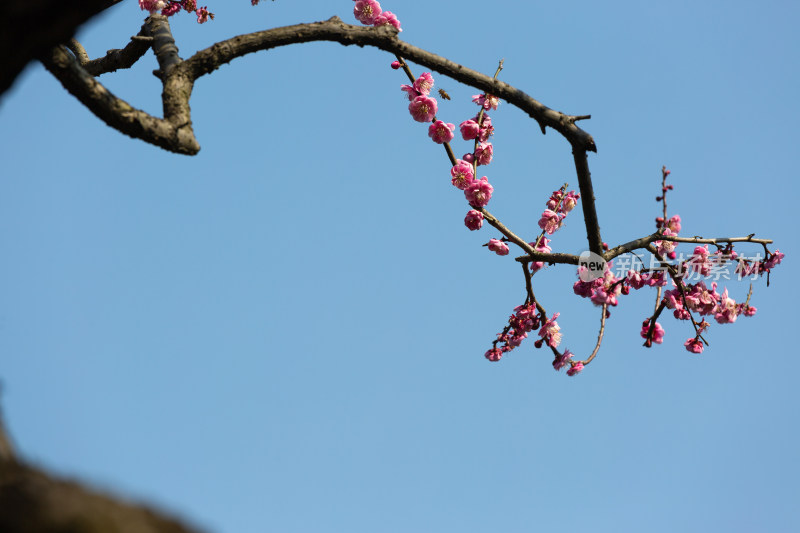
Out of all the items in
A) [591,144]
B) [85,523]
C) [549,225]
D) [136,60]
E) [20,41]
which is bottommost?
[85,523]

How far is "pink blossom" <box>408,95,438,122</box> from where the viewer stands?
18.2 feet

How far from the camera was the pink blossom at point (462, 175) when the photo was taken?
17.9ft

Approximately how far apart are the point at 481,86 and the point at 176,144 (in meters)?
1.69

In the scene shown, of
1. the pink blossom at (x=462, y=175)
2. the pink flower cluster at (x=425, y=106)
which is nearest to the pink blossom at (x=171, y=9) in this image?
the pink flower cluster at (x=425, y=106)

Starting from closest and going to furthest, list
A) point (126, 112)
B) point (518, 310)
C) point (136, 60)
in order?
point (126, 112), point (136, 60), point (518, 310)

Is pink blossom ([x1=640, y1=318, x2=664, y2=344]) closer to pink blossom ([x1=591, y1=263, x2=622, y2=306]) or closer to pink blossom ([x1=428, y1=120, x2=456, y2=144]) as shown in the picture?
pink blossom ([x1=591, y1=263, x2=622, y2=306])

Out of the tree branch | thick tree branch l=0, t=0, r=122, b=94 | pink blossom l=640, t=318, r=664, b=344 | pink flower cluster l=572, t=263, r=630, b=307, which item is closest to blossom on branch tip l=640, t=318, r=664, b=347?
pink blossom l=640, t=318, r=664, b=344

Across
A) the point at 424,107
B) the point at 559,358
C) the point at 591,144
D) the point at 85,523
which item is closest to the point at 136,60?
the point at 424,107

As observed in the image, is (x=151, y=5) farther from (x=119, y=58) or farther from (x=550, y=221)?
(x=550, y=221)

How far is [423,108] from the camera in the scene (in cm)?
557

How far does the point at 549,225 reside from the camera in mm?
6016

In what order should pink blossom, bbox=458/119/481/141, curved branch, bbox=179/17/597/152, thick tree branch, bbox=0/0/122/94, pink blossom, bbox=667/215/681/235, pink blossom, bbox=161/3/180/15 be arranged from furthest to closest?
pink blossom, bbox=667/215/681/235, pink blossom, bbox=161/3/180/15, pink blossom, bbox=458/119/481/141, curved branch, bbox=179/17/597/152, thick tree branch, bbox=0/0/122/94

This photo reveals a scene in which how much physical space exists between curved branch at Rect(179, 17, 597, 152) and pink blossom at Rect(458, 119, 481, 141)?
206 cm

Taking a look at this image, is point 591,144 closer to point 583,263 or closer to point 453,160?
point 583,263
